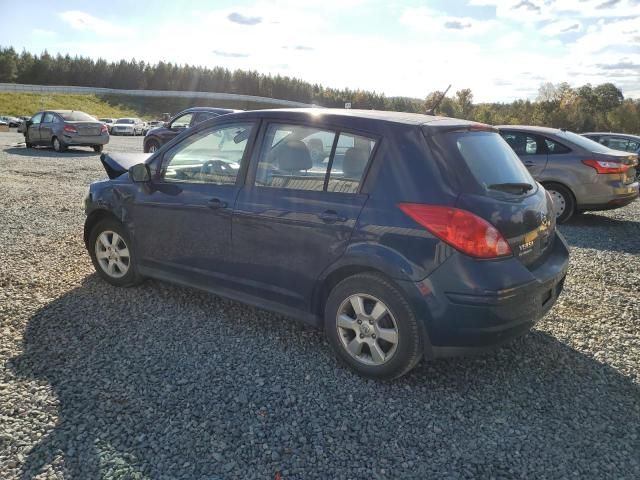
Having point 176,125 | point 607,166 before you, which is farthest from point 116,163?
point 176,125

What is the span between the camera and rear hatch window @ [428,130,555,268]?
310cm

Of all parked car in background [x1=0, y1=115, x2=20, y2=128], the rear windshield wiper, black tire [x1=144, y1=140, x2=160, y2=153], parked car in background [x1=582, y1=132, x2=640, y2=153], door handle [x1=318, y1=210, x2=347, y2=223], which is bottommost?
parked car in background [x1=0, y1=115, x2=20, y2=128]

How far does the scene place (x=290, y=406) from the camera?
308 centimetres

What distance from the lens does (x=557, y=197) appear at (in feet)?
28.5

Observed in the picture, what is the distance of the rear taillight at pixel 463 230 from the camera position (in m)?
2.98

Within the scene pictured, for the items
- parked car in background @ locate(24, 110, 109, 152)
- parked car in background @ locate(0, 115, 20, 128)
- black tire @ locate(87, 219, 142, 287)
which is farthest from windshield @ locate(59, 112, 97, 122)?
parked car in background @ locate(0, 115, 20, 128)

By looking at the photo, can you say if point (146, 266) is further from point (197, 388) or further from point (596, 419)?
point (596, 419)

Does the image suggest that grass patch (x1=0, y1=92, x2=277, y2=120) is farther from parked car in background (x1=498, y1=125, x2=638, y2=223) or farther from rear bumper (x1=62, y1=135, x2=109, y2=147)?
parked car in background (x1=498, y1=125, x2=638, y2=223)

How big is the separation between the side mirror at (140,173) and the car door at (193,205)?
0.09m

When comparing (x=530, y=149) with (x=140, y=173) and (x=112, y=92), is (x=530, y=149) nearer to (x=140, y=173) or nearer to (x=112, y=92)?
(x=140, y=173)

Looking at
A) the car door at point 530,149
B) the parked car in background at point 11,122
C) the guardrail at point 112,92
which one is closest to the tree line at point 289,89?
the guardrail at point 112,92

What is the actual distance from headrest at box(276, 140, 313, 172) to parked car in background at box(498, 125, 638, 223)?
6.18 metres

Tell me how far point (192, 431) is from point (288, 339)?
1.26m

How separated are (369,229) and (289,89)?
347ft
